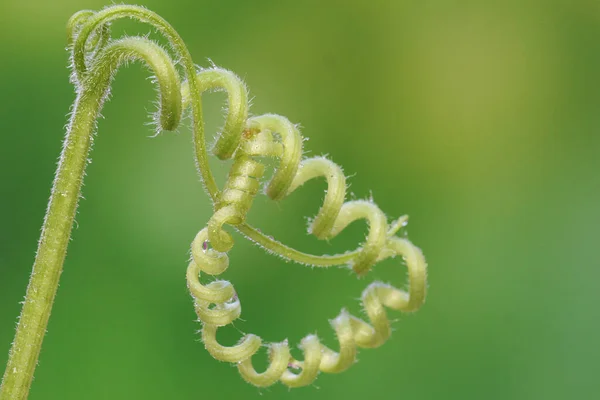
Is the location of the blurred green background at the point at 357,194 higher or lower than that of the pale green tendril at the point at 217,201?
higher

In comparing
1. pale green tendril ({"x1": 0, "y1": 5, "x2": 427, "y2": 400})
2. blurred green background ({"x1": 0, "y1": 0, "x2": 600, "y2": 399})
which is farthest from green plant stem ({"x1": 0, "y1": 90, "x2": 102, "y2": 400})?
blurred green background ({"x1": 0, "y1": 0, "x2": 600, "y2": 399})

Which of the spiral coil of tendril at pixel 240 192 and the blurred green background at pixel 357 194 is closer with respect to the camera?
the spiral coil of tendril at pixel 240 192

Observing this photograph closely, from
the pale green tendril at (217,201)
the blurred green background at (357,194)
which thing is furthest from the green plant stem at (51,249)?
the blurred green background at (357,194)

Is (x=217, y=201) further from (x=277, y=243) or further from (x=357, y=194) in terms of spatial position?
(x=357, y=194)

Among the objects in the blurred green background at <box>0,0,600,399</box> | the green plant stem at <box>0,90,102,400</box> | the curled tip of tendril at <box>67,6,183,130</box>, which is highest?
the blurred green background at <box>0,0,600,399</box>

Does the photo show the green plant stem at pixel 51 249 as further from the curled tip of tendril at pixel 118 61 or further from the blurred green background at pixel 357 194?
the blurred green background at pixel 357 194

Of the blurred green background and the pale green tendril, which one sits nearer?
the pale green tendril

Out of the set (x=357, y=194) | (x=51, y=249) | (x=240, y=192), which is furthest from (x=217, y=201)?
(x=357, y=194)

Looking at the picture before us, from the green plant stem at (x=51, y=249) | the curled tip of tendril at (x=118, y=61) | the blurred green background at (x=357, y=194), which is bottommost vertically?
the green plant stem at (x=51, y=249)

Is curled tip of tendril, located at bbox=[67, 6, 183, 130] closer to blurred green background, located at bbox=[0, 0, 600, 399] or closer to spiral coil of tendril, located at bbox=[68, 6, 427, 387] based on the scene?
spiral coil of tendril, located at bbox=[68, 6, 427, 387]
